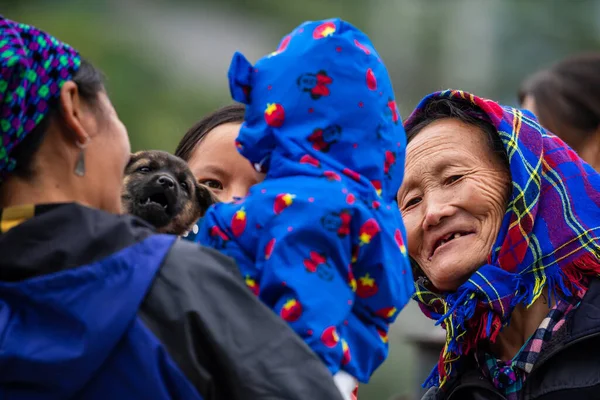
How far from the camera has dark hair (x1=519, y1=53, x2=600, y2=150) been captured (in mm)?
4738

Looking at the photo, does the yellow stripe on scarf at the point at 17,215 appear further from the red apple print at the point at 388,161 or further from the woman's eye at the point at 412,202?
the woman's eye at the point at 412,202

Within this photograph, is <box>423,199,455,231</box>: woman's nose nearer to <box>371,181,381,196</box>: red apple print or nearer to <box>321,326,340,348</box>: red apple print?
<box>371,181,381,196</box>: red apple print

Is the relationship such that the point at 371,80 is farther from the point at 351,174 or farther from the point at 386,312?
the point at 386,312

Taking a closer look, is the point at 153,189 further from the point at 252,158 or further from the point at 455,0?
the point at 455,0

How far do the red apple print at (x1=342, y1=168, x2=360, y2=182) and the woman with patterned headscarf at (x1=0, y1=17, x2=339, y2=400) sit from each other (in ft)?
1.18

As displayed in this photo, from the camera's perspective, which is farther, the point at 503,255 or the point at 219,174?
the point at 219,174

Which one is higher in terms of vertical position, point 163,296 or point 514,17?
point 163,296

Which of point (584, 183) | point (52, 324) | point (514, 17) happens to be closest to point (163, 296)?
point (52, 324)

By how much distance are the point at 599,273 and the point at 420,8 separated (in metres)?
18.2

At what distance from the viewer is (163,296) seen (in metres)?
2.00

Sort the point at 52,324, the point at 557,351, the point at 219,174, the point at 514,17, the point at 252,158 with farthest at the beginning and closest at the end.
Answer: the point at 514,17 → the point at 219,174 → the point at 557,351 → the point at 252,158 → the point at 52,324

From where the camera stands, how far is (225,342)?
2.00 metres

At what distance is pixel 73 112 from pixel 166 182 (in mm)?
1113

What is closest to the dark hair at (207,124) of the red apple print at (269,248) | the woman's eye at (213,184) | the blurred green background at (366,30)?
the woman's eye at (213,184)
